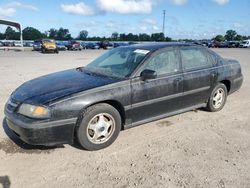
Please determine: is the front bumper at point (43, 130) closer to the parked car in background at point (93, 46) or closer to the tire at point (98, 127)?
the tire at point (98, 127)

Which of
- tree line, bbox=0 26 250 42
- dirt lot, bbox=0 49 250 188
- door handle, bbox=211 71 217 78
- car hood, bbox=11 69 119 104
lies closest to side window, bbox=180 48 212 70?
door handle, bbox=211 71 217 78

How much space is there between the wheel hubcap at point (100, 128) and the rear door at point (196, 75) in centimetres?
164

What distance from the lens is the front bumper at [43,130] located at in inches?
138

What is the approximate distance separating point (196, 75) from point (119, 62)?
1.54 meters

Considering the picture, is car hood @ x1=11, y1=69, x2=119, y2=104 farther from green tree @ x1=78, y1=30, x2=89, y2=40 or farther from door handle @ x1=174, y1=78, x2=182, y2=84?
green tree @ x1=78, y1=30, x2=89, y2=40

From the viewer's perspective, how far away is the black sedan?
3588 millimetres

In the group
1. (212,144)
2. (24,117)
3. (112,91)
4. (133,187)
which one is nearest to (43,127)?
(24,117)

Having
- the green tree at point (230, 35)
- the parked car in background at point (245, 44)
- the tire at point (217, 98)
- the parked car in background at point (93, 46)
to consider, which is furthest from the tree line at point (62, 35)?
the tire at point (217, 98)

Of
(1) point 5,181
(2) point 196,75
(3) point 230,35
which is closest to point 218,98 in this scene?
(2) point 196,75

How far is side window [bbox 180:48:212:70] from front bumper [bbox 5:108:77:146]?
8.28ft

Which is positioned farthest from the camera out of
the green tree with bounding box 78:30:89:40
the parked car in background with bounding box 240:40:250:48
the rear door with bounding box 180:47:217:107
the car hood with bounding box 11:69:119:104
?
the green tree with bounding box 78:30:89:40

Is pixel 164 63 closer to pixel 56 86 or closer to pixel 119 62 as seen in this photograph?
pixel 119 62

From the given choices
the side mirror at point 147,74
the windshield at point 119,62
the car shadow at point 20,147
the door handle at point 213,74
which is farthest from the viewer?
the door handle at point 213,74

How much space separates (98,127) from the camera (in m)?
3.93
